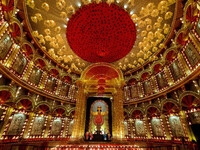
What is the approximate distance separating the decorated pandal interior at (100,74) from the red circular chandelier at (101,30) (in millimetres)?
76

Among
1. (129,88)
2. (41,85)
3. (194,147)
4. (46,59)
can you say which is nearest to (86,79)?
(41,85)

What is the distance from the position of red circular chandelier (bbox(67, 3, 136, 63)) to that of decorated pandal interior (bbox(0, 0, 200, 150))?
0.25 feet

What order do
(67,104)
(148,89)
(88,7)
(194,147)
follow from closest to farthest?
(194,147), (88,7), (148,89), (67,104)

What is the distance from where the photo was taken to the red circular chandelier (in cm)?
783

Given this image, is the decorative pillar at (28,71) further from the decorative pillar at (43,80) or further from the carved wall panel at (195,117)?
the carved wall panel at (195,117)

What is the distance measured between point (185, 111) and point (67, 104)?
1527 centimetres

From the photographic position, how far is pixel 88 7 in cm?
789

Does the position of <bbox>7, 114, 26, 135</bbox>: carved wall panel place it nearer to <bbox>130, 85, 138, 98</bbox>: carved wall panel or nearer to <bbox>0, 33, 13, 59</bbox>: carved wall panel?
<bbox>0, 33, 13, 59</bbox>: carved wall panel

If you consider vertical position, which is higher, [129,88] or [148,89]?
[129,88]

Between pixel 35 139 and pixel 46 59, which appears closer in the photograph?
pixel 35 139

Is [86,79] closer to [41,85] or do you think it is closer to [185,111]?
[41,85]

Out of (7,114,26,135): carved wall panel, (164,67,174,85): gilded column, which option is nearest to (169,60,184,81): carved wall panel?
(164,67,174,85): gilded column

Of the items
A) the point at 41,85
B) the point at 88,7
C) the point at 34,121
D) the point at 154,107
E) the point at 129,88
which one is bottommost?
the point at 34,121

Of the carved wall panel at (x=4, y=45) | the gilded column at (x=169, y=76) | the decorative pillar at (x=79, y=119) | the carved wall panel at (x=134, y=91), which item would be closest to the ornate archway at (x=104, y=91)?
the decorative pillar at (x=79, y=119)
